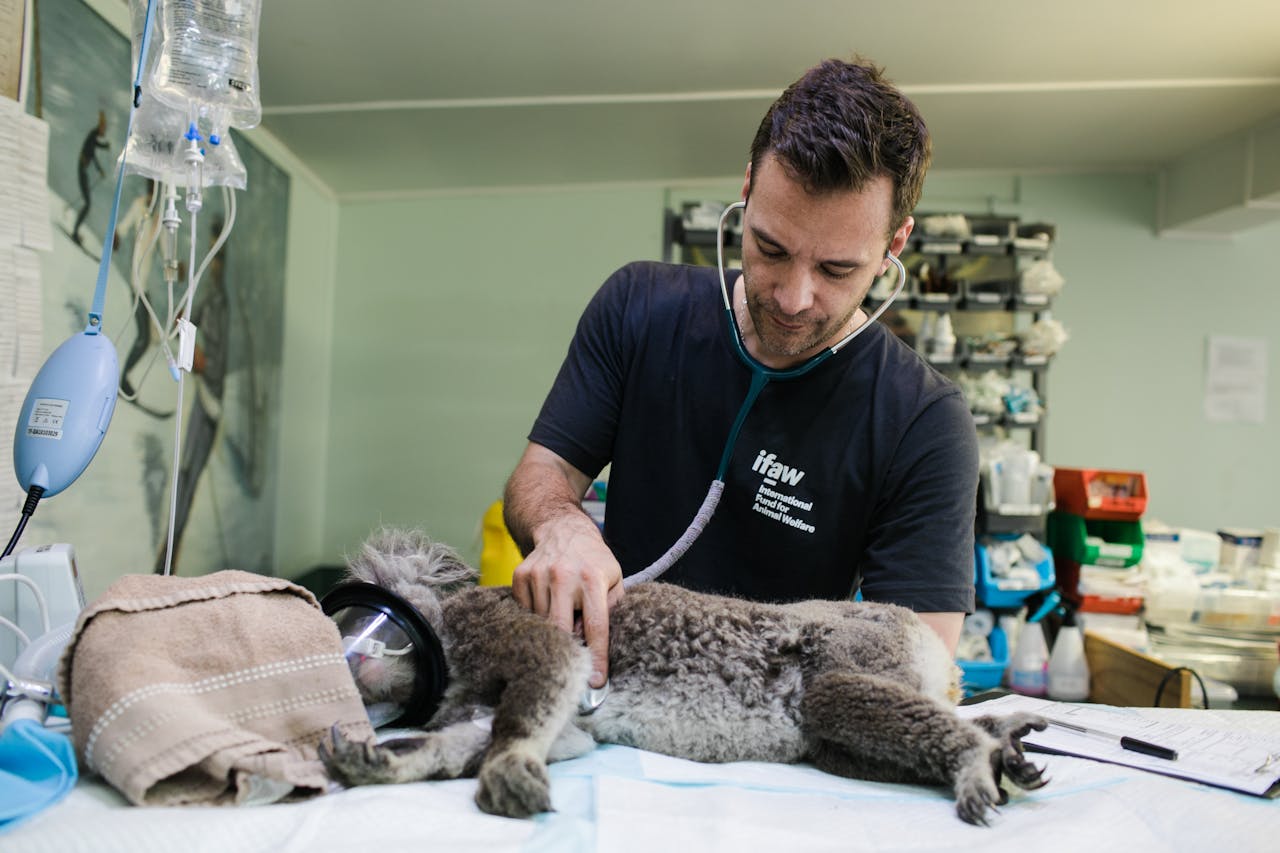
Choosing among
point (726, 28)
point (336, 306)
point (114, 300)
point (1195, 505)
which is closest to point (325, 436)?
point (336, 306)

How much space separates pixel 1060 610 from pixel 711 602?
3.43 meters

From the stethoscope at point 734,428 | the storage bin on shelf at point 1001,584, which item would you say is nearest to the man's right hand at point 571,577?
the stethoscope at point 734,428

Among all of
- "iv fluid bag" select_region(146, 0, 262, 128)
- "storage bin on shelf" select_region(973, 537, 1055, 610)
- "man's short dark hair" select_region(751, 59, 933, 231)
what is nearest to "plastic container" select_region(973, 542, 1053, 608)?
"storage bin on shelf" select_region(973, 537, 1055, 610)

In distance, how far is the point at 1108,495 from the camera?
386 centimetres

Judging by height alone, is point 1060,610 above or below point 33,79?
below

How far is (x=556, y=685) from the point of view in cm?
101

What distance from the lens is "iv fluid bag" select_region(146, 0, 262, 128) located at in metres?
1.34

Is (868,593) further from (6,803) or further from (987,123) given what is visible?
(987,123)

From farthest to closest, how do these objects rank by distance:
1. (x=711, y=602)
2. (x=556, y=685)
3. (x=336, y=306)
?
(x=336, y=306), (x=711, y=602), (x=556, y=685)

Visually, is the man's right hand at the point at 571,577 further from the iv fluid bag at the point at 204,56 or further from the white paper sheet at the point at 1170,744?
the iv fluid bag at the point at 204,56

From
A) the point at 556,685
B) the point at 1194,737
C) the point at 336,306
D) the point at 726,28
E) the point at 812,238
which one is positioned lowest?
the point at 1194,737

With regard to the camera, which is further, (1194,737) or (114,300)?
(114,300)

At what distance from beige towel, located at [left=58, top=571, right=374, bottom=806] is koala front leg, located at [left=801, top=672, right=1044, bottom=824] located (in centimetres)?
57

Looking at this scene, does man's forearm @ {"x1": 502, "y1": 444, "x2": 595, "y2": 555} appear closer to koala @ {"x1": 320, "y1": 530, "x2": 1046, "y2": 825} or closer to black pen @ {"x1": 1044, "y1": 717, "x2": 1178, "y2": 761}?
koala @ {"x1": 320, "y1": 530, "x2": 1046, "y2": 825}
